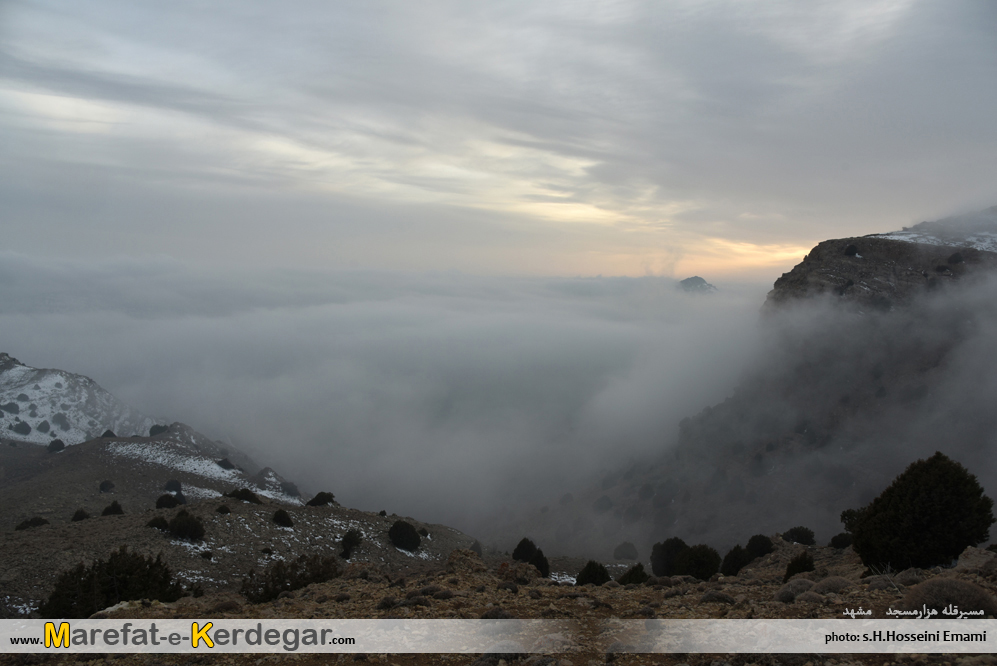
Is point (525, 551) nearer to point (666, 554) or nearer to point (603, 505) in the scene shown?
point (666, 554)

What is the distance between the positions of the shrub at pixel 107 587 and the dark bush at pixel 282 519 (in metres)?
17.7

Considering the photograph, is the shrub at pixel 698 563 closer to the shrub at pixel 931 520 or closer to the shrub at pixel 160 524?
the shrub at pixel 931 520

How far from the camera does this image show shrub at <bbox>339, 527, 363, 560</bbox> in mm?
35269

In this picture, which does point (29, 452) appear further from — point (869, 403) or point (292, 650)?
point (869, 403)

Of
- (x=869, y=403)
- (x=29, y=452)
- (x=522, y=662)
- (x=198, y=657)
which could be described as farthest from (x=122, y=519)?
(x=869, y=403)

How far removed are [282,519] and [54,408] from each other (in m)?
99.8

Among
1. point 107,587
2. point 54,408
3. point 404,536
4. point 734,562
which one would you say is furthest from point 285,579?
point 54,408

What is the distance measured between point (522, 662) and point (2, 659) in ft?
35.6

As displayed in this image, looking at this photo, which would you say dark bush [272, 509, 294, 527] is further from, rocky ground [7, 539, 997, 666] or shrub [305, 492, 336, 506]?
rocky ground [7, 539, 997, 666]

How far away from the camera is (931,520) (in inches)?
617

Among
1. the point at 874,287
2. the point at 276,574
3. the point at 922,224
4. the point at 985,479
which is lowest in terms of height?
the point at 985,479

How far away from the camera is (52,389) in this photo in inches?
4309

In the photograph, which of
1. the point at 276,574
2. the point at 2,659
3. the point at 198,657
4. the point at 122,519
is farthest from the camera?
the point at 122,519

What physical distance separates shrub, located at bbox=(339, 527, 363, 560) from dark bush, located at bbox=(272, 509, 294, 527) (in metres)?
3.67
